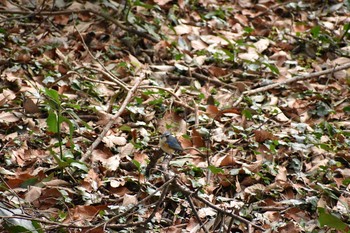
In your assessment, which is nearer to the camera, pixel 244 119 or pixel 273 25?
pixel 244 119

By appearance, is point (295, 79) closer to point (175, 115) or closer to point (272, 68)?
point (272, 68)

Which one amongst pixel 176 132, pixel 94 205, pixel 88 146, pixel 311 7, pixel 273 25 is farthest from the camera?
pixel 311 7

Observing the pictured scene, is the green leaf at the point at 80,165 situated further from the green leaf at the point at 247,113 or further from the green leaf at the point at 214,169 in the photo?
the green leaf at the point at 247,113

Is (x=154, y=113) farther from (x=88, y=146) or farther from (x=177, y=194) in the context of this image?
(x=177, y=194)

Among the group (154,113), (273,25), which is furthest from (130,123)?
(273,25)

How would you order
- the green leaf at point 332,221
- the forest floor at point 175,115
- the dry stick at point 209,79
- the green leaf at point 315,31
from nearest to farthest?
1. the green leaf at point 332,221
2. the forest floor at point 175,115
3. the dry stick at point 209,79
4. the green leaf at point 315,31

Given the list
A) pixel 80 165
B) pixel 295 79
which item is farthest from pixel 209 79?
pixel 80 165

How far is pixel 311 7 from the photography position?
6562 millimetres

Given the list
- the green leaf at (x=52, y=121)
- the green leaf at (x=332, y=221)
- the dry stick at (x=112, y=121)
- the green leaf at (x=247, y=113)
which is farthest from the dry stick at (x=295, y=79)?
the green leaf at (x=332, y=221)

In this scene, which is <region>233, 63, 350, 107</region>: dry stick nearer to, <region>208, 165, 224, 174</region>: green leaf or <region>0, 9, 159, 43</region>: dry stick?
<region>0, 9, 159, 43</region>: dry stick

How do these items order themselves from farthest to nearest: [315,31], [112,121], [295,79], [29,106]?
1. [315,31]
2. [295,79]
3. [29,106]
4. [112,121]

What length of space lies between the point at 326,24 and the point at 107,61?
8.24ft

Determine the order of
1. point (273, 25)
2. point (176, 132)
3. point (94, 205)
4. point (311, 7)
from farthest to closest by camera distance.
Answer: point (311, 7) < point (273, 25) < point (176, 132) < point (94, 205)


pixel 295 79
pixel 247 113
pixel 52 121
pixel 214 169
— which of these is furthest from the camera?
pixel 295 79
